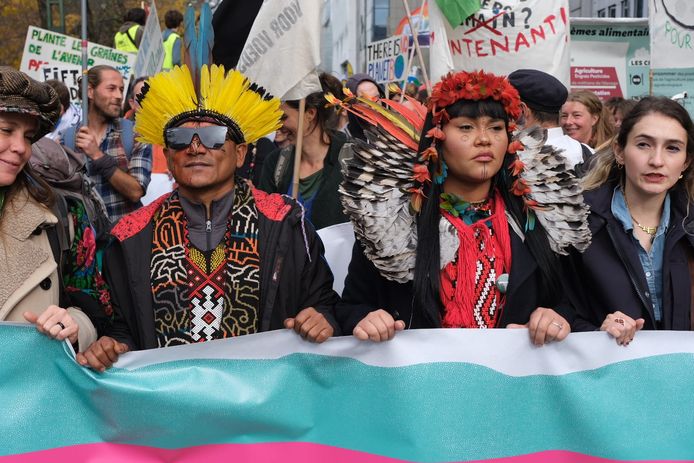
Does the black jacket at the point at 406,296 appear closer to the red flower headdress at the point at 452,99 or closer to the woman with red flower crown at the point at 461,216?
the woman with red flower crown at the point at 461,216

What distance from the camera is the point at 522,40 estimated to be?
22.7ft

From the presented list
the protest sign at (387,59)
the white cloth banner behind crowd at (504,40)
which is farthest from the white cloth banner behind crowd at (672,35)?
the protest sign at (387,59)

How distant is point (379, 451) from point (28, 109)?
162 centimetres

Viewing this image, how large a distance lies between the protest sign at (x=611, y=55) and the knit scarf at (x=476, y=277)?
11.5m

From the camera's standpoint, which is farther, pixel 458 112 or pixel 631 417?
pixel 458 112

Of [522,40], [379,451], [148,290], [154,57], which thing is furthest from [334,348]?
[154,57]

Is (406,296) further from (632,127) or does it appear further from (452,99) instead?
(632,127)

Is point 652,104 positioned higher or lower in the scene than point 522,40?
lower

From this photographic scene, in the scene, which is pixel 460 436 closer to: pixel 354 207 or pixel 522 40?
pixel 354 207

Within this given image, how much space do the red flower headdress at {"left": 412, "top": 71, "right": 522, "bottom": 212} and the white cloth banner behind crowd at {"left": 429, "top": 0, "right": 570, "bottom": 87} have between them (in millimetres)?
3426

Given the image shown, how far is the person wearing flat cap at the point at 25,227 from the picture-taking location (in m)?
3.21

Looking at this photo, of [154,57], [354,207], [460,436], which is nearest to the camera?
[460,436]

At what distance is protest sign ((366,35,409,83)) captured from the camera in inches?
498

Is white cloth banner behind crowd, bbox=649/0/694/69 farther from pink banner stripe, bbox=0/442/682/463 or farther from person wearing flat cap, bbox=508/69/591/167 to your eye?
pink banner stripe, bbox=0/442/682/463
